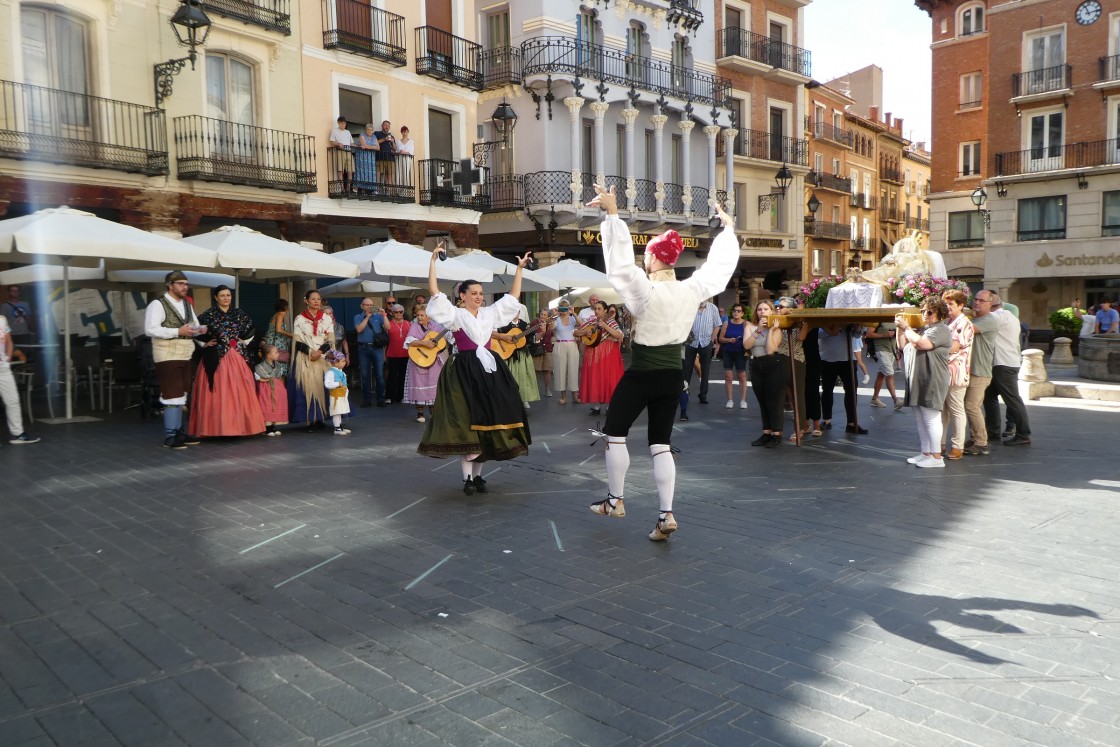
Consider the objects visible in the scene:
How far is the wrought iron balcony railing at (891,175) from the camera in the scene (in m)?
56.6

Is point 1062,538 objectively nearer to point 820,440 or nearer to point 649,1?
point 820,440

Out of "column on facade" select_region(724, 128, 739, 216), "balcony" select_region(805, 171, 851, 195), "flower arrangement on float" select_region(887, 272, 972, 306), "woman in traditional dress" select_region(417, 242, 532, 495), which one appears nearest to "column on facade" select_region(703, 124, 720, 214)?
"column on facade" select_region(724, 128, 739, 216)

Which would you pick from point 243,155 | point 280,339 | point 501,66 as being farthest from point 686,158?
point 280,339

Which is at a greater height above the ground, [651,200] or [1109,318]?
[651,200]

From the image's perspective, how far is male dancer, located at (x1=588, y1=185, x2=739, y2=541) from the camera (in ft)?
19.6

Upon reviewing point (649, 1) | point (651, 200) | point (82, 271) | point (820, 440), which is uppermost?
point (649, 1)

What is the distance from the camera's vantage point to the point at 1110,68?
33281 millimetres

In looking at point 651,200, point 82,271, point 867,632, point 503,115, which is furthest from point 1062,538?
point 651,200

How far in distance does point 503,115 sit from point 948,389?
54.3 ft

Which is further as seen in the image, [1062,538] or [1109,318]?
[1109,318]

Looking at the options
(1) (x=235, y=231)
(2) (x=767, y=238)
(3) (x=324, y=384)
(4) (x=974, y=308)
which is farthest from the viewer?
(2) (x=767, y=238)

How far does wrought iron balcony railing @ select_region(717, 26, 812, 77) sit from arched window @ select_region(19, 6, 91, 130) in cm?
2603

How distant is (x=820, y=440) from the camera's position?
10.7 meters

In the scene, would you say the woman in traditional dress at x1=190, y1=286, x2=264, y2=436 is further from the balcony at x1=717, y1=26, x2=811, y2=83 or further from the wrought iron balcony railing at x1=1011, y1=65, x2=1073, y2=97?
the wrought iron balcony railing at x1=1011, y1=65, x2=1073, y2=97
